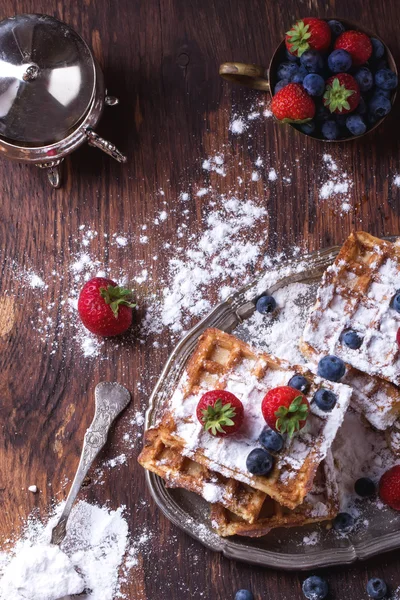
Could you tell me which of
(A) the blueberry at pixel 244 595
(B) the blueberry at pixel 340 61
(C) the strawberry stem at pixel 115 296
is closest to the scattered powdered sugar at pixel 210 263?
(C) the strawberry stem at pixel 115 296

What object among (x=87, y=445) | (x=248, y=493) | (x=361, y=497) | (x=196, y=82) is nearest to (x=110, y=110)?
(x=196, y=82)

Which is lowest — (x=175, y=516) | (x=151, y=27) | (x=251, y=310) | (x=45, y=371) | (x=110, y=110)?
(x=175, y=516)

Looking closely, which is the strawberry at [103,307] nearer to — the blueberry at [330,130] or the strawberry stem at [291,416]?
the strawberry stem at [291,416]

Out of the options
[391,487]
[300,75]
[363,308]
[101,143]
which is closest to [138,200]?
[101,143]

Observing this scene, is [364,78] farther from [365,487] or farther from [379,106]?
[365,487]

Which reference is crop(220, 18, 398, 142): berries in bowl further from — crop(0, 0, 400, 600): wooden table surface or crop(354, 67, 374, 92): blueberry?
crop(0, 0, 400, 600): wooden table surface

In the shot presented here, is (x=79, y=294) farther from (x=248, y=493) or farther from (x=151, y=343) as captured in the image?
(x=248, y=493)
